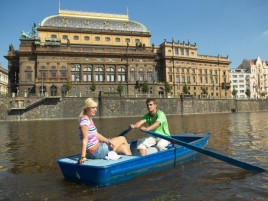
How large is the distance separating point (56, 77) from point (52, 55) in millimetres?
6016

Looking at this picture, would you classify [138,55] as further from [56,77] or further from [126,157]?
[126,157]

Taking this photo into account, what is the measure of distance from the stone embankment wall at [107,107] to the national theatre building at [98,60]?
4437mm

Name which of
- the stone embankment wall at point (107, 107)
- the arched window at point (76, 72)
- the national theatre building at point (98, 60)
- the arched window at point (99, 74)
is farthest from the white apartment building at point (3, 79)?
the stone embankment wall at point (107, 107)

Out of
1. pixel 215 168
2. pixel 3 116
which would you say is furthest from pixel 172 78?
pixel 215 168

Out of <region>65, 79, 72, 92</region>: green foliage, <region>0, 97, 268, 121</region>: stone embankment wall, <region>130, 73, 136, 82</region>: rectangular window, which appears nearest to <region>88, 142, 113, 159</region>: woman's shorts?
<region>0, 97, 268, 121</region>: stone embankment wall

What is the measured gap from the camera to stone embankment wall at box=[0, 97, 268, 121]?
190 feet

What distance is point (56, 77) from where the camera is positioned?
75.1 metres

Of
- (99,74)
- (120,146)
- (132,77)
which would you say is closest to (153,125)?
(120,146)

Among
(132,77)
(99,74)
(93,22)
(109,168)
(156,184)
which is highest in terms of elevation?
(93,22)

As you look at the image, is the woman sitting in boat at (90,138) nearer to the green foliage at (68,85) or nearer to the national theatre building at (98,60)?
the national theatre building at (98,60)

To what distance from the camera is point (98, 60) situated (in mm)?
78625

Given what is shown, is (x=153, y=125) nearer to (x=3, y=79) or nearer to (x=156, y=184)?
(x=156, y=184)

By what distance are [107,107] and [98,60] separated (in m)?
19.2

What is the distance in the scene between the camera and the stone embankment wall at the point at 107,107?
5788cm
